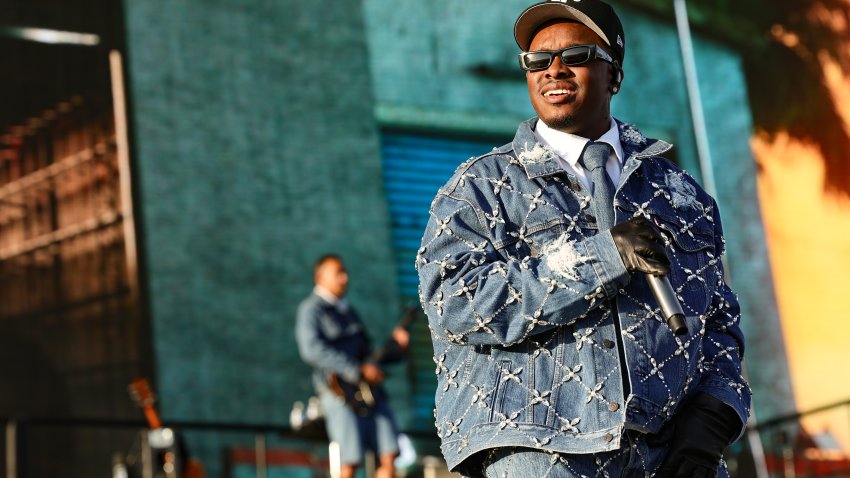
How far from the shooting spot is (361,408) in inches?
353

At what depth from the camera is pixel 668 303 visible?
8.46 ft

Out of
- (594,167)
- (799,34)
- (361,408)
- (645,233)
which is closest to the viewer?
(645,233)

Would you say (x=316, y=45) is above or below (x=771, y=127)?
above

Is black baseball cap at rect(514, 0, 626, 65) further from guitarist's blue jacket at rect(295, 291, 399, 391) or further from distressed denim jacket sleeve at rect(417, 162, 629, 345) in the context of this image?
guitarist's blue jacket at rect(295, 291, 399, 391)

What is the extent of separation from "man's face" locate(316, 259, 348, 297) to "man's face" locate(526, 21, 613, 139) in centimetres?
619

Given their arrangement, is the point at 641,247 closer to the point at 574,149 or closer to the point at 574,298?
the point at 574,298

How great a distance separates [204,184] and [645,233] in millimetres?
8421

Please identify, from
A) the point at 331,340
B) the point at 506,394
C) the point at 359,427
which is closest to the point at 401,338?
the point at 331,340

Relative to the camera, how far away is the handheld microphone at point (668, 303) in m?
2.55

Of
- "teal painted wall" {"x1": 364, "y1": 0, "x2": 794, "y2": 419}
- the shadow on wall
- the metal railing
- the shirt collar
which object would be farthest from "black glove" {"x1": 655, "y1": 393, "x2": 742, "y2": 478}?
"teal painted wall" {"x1": 364, "y1": 0, "x2": 794, "y2": 419}

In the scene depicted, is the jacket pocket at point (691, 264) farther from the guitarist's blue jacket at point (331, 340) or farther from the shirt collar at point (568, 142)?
the guitarist's blue jacket at point (331, 340)

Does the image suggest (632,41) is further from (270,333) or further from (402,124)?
(270,333)

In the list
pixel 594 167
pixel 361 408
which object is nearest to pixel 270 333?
pixel 361 408

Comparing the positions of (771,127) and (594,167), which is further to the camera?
(771,127)
